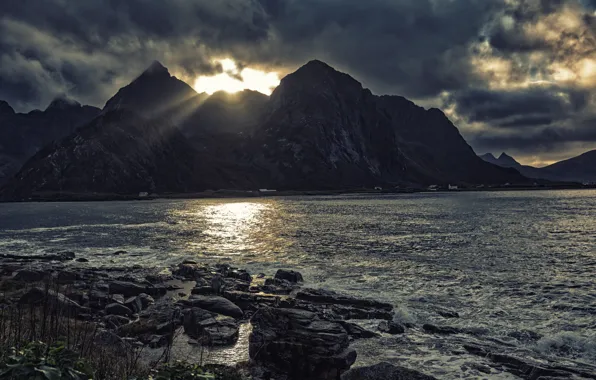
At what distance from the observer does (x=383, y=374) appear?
52.5ft

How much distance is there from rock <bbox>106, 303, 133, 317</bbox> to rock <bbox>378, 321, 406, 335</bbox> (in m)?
17.5

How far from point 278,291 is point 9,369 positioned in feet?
90.2

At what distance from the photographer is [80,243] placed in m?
69.2

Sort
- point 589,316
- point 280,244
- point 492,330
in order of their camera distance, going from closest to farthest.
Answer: point 492,330, point 589,316, point 280,244

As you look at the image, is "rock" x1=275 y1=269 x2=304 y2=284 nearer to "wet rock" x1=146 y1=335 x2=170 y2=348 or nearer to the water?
the water

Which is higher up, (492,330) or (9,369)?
(9,369)

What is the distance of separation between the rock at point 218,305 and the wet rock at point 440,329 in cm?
1247

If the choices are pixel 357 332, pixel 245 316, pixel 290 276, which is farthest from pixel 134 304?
pixel 357 332

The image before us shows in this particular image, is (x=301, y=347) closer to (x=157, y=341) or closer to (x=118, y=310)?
(x=157, y=341)

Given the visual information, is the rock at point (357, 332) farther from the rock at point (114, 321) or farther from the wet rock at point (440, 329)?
the rock at point (114, 321)

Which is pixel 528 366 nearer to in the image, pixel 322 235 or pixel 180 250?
pixel 180 250

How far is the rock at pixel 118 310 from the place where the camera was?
2728 cm

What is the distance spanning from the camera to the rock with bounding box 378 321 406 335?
23.6 metres

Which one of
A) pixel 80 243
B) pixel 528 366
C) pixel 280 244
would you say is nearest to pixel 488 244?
pixel 280 244
